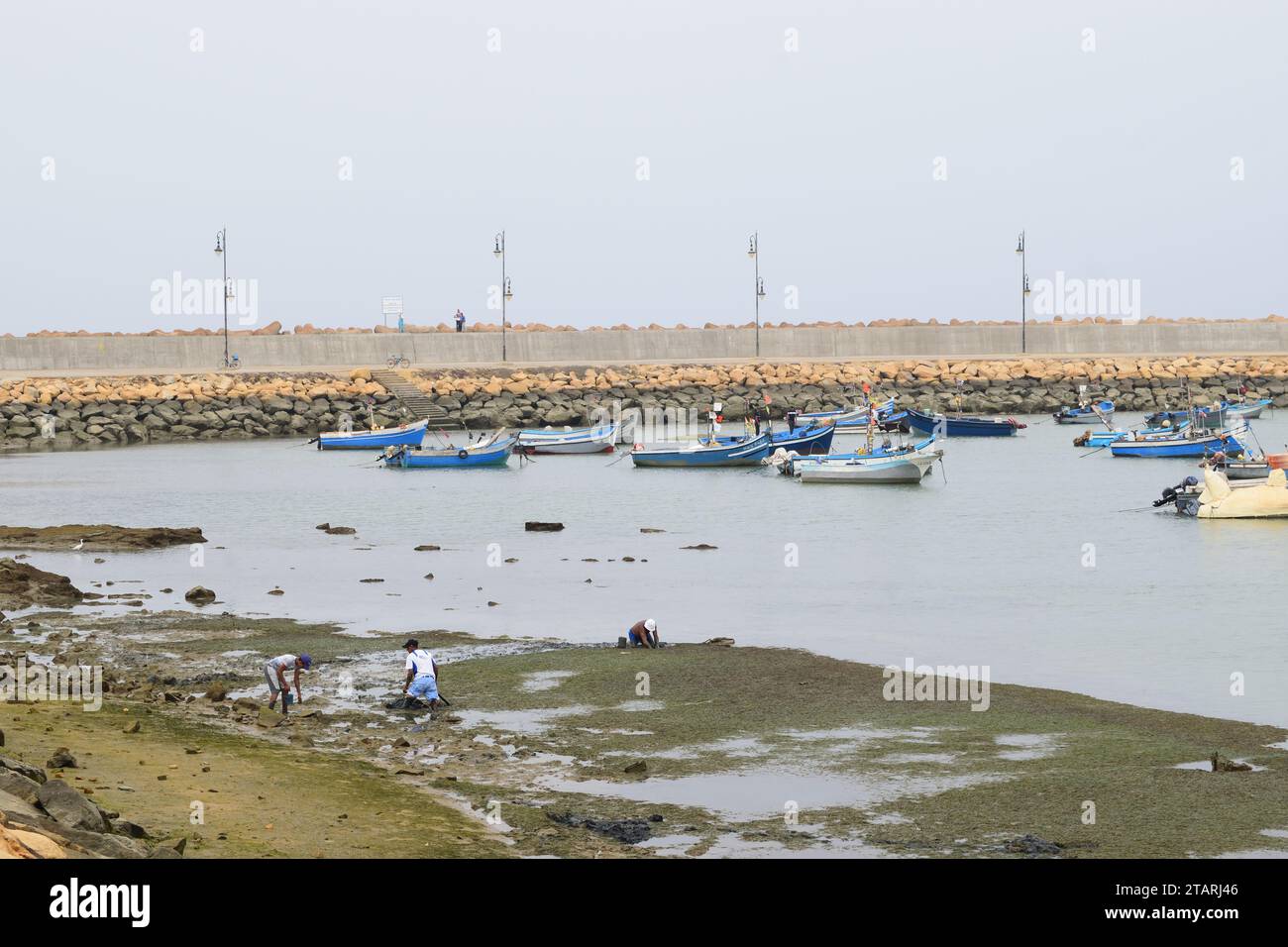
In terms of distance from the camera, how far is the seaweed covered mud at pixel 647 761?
523 inches

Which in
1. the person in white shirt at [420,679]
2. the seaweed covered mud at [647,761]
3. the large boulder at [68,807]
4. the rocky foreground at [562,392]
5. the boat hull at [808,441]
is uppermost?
the rocky foreground at [562,392]

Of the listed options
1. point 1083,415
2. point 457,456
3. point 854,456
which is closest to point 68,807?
point 854,456

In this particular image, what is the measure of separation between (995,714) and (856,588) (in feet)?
46.9

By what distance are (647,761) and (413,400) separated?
7471cm

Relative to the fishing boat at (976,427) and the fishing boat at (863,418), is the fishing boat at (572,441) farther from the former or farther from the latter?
the fishing boat at (976,427)

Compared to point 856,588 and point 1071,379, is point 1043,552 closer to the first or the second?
point 856,588

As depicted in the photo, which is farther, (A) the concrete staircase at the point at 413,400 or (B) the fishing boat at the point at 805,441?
(A) the concrete staircase at the point at 413,400

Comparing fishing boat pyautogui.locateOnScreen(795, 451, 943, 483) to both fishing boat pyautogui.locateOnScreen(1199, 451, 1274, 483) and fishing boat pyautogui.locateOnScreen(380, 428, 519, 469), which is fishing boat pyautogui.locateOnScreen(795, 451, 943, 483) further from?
fishing boat pyautogui.locateOnScreen(380, 428, 519, 469)

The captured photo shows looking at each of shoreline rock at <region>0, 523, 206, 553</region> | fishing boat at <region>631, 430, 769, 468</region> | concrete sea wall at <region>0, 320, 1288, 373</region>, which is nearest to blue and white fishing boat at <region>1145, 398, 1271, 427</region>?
concrete sea wall at <region>0, 320, 1288, 373</region>

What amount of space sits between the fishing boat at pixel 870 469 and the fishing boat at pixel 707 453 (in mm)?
8143

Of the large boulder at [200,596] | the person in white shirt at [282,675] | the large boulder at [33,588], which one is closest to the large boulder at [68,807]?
the person in white shirt at [282,675]

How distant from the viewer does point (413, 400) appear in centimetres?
8969
